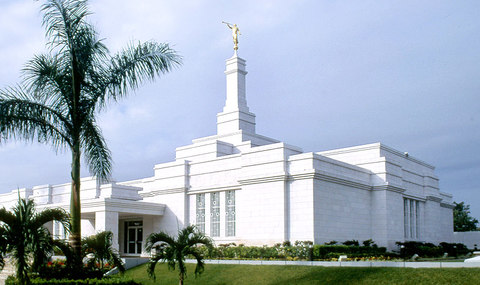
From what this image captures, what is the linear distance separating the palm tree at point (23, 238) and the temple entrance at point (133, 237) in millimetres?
19803

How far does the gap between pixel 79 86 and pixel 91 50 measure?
1105mm

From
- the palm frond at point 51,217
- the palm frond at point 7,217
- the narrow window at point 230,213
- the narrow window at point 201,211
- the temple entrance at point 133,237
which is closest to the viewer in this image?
the palm frond at point 7,217

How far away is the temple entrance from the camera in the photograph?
105 feet

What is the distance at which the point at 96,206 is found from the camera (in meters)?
28.1

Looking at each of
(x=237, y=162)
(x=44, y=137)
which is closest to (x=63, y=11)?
(x=44, y=137)

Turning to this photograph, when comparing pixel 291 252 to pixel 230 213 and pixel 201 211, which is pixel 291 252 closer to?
pixel 230 213

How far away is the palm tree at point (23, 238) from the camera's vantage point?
11845mm

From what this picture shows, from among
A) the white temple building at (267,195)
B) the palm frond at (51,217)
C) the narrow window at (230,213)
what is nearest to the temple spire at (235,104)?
the white temple building at (267,195)

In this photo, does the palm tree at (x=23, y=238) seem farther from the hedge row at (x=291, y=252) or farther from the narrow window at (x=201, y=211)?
the narrow window at (x=201, y=211)

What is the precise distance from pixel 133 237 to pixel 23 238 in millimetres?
20972

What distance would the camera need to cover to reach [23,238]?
12.0 m

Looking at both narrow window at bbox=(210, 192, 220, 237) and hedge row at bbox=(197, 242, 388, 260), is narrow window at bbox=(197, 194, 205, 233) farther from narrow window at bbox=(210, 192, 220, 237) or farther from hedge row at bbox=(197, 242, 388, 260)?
hedge row at bbox=(197, 242, 388, 260)

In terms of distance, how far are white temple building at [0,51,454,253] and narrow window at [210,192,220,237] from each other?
0.18 ft

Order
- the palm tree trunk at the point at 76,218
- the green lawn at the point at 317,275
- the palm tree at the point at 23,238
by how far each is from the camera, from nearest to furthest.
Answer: the palm tree at the point at 23,238, the palm tree trunk at the point at 76,218, the green lawn at the point at 317,275
